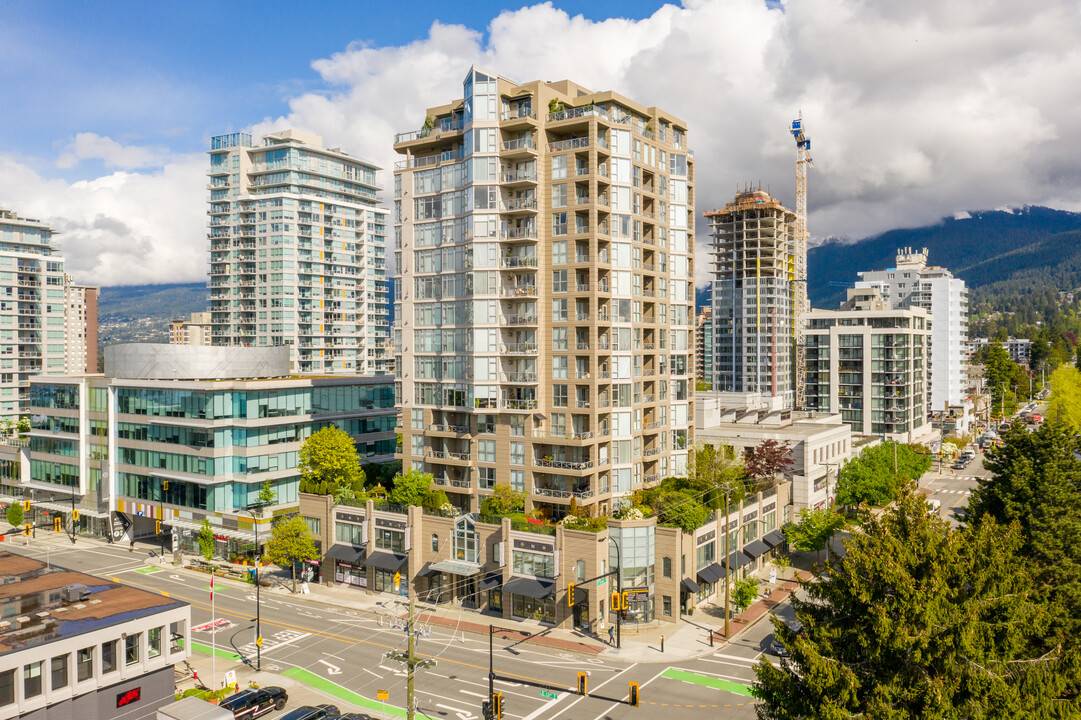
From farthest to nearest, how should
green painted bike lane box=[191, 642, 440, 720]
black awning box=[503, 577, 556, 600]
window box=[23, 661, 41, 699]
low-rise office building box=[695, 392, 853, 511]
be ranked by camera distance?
low-rise office building box=[695, 392, 853, 511] < black awning box=[503, 577, 556, 600] < green painted bike lane box=[191, 642, 440, 720] < window box=[23, 661, 41, 699]

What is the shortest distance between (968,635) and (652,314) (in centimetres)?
5430

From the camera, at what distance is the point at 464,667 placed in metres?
53.6

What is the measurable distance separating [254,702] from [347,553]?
83.7ft

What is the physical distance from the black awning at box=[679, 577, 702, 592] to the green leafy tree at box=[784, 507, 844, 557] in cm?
1535

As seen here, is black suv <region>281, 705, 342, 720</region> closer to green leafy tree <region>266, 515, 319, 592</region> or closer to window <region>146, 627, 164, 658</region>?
window <region>146, 627, 164, 658</region>

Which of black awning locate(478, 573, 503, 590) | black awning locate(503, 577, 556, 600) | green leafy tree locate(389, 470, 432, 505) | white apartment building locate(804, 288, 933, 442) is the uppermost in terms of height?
white apartment building locate(804, 288, 933, 442)

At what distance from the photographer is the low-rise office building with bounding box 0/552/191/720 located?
37.9 meters

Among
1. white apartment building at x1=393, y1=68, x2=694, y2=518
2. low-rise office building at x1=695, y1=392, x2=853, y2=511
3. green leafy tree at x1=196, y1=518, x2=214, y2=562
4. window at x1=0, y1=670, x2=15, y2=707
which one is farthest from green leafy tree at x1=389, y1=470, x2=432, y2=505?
low-rise office building at x1=695, y1=392, x2=853, y2=511

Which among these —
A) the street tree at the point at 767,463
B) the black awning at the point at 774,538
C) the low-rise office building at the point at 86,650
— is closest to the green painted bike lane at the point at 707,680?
the black awning at the point at 774,538

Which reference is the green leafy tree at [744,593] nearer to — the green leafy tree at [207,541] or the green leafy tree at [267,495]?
the green leafy tree at [267,495]

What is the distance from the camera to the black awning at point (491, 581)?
63237 millimetres

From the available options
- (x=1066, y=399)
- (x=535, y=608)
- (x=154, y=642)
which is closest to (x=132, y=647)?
(x=154, y=642)

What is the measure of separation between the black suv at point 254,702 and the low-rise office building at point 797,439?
60.5 meters

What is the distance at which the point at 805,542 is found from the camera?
2879 inches
